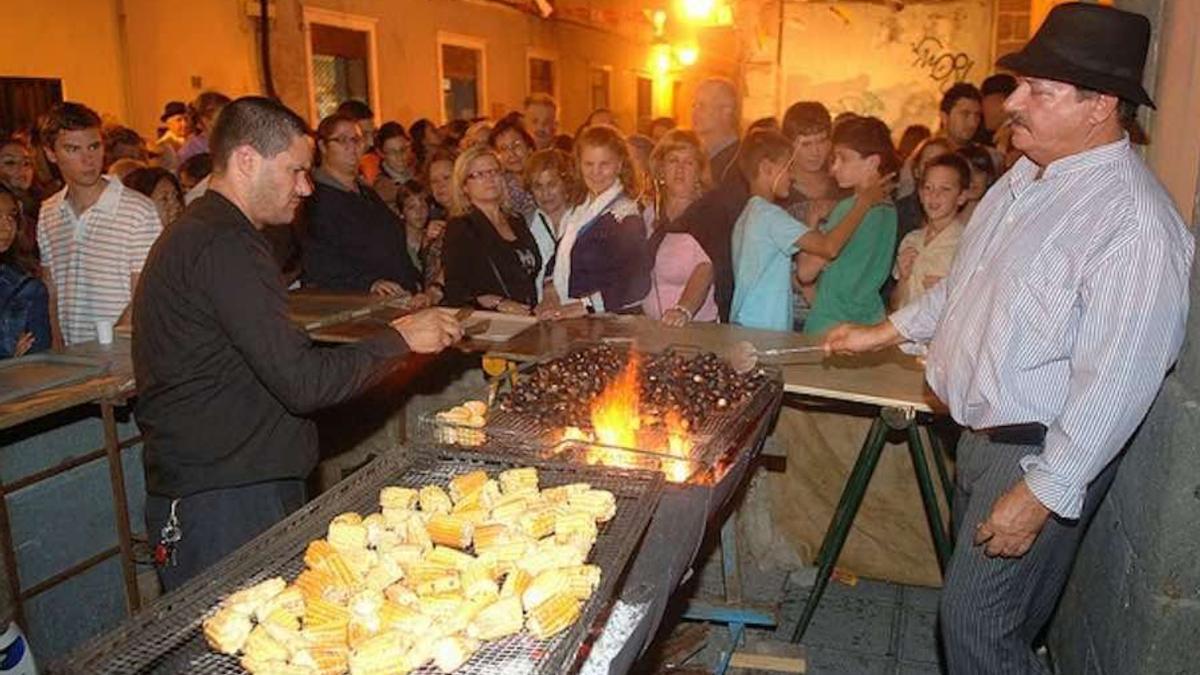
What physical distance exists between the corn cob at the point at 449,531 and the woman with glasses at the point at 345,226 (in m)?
3.64

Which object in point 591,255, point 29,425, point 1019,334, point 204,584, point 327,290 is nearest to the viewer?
point 204,584

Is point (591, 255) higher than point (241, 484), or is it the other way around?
point (591, 255)

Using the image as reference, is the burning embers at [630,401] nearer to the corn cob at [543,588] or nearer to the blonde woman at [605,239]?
the corn cob at [543,588]

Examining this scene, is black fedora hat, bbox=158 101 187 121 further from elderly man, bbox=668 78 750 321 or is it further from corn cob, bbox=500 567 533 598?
A: corn cob, bbox=500 567 533 598

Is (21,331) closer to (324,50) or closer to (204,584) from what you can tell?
(204,584)

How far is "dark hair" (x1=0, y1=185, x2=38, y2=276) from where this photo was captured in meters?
5.18

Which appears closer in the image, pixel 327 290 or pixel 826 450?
pixel 826 450

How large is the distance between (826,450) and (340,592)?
3.65 metres

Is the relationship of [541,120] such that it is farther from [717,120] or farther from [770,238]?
[770,238]

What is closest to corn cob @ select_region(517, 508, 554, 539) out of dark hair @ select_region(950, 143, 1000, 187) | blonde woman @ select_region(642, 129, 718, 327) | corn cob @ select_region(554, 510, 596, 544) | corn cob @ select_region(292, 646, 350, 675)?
corn cob @ select_region(554, 510, 596, 544)

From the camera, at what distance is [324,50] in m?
14.0

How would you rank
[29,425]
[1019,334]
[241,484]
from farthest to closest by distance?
[29,425] < [241,484] < [1019,334]

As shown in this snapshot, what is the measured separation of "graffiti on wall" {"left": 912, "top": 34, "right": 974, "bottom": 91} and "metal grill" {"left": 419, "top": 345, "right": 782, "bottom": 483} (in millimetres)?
10303

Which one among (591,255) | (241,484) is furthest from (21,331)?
(591,255)
